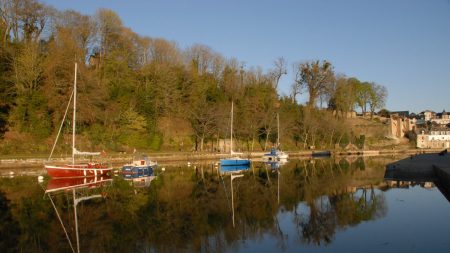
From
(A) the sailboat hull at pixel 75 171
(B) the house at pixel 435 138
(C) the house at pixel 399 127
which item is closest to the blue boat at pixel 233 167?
(A) the sailboat hull at pixel 75 171

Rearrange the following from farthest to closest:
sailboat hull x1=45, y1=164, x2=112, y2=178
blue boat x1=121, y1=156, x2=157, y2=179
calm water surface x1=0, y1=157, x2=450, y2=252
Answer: blue boat x1=121, y1=156, x2=157, y2=179
sailboat hull x1=45, y1=164, x2=112, y2=178
calm water surface x1=0, y1=157, x2=450, y2=252

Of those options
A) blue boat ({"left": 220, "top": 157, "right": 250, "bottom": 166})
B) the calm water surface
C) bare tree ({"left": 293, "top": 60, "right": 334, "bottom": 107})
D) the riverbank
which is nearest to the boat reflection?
the calm water surface

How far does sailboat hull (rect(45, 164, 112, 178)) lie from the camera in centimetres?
3316

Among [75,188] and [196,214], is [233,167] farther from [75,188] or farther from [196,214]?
[196,214]

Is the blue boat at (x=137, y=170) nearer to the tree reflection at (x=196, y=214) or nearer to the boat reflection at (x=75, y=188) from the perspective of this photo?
the boat reflection at (x=75, y=188)

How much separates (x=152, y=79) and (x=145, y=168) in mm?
30744

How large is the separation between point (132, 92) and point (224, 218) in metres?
48.6

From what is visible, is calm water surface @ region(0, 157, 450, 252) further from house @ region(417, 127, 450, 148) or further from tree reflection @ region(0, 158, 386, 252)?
house @ region(417, 127, 450, 148)

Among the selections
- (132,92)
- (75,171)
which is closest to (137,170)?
(75,171)

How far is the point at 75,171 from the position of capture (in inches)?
1342

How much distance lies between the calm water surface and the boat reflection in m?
0.08

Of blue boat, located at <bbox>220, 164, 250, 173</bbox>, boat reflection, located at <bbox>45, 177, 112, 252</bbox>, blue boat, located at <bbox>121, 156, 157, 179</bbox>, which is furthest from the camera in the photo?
blue boat, located at <bbox>220, 164, 250, 173</bbox>

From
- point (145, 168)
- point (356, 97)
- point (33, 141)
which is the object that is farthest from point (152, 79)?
point (356, 97)

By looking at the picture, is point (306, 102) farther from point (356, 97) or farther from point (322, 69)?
point (356, 97)
